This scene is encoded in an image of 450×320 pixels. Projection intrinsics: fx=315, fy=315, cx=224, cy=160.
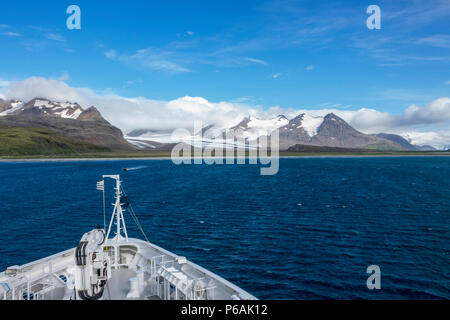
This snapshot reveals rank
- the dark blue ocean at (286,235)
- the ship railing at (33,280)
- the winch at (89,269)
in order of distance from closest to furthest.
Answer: the winch at (89,269) < the ship railing at (33,280) < the dark blue ocean at (286,235)

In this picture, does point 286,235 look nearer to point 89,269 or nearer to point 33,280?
point 33,280

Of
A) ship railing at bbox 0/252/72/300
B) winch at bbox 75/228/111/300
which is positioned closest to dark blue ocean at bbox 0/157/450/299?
ship railing at bbox 0/252/72/300

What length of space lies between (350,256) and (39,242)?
44545mm

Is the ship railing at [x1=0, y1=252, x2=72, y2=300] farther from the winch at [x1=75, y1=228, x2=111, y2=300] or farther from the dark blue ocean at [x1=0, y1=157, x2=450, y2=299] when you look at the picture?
the dark blue ocean at [x1=0, y1=157, x2=450, y2=299]

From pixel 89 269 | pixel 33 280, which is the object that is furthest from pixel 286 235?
pixel 89 269

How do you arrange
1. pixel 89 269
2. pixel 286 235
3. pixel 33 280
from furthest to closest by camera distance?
pixel 286 235 → pixel 33 280 → pixel 89 269

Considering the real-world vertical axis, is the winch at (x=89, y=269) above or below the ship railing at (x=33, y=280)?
above

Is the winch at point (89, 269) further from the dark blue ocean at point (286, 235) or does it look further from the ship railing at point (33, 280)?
the dark blue ocean at point (286, 235)

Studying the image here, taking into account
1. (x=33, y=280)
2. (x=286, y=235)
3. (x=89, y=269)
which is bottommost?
(x=286, y=235)

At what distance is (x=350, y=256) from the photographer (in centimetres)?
3981

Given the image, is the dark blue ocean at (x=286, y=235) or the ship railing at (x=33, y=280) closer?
the ship railing at (x=33, y=280)

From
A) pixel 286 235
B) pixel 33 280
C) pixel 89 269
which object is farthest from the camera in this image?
pixel 286 235

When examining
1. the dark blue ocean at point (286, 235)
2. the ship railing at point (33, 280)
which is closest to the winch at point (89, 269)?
the ship railing at point (33, 280)
